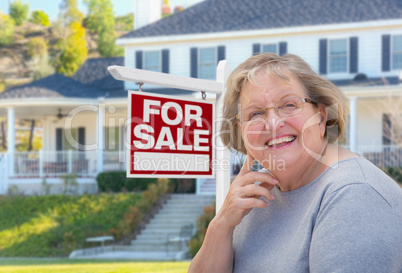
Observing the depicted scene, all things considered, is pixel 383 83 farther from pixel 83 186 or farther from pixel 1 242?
pixel 1 242

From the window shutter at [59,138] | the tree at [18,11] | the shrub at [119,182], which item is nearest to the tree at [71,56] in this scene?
the tree at [18,11]

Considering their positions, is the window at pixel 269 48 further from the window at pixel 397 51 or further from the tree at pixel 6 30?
the tree at pixel 6 30

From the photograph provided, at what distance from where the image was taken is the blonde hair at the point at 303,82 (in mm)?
1982

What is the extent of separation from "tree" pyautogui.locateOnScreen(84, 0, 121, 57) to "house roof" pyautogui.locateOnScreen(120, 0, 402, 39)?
42021 mm

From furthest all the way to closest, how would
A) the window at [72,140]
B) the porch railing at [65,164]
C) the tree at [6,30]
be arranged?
1. the tree at [6,30]
2. the window at [72,140]
3. the porch railing at [65,164]

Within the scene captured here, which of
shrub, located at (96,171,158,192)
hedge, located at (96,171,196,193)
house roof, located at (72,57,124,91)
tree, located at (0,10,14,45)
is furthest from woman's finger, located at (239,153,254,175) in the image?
tree, located at (0,10,14,45)

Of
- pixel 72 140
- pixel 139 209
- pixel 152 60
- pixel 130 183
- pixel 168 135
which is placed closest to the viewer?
pixel 168 135

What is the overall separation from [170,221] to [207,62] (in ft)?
25.3

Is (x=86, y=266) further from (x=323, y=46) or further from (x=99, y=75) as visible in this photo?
(x=99, y=75)

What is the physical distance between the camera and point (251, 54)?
2100 cm

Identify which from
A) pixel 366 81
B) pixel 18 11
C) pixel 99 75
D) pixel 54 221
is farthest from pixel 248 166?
pixel 18 11

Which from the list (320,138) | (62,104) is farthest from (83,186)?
(320,138)

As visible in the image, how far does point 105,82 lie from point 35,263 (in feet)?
44.7

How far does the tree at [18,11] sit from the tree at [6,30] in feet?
4.72
